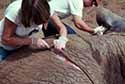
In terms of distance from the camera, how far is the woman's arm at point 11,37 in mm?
4730

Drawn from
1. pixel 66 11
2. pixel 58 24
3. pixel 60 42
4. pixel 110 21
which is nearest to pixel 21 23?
pixel 60 42

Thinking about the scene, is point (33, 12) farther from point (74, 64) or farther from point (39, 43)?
point (74, 64)

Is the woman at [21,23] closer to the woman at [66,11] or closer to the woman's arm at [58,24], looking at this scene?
the woman's arm at [58,24]

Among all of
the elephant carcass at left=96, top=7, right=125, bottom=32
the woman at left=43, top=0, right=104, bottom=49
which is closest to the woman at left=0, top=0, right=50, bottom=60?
the woman at left=43, top=0, right=104, bottom=49

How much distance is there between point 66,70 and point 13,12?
28.7 inches

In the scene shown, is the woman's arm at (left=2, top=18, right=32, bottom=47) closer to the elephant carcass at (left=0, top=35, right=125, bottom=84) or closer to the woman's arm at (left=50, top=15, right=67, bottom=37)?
the elephant carcass at (left=0, top=35, right=125, bottom=84)

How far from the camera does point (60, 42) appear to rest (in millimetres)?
4957

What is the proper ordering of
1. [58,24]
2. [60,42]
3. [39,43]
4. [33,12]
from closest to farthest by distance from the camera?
1. [33,12]
2. [39,43]
3. [60,42]
4. [58,24]

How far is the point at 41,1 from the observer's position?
465 centimetres

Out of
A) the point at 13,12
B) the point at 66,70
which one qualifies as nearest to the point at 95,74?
the point at 66,70

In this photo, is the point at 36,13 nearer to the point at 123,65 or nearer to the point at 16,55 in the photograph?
the point at 16,55

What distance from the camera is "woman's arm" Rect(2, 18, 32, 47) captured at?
186 inches

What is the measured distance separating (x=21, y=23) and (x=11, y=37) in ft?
0.61

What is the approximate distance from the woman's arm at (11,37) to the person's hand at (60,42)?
0.26 metres
